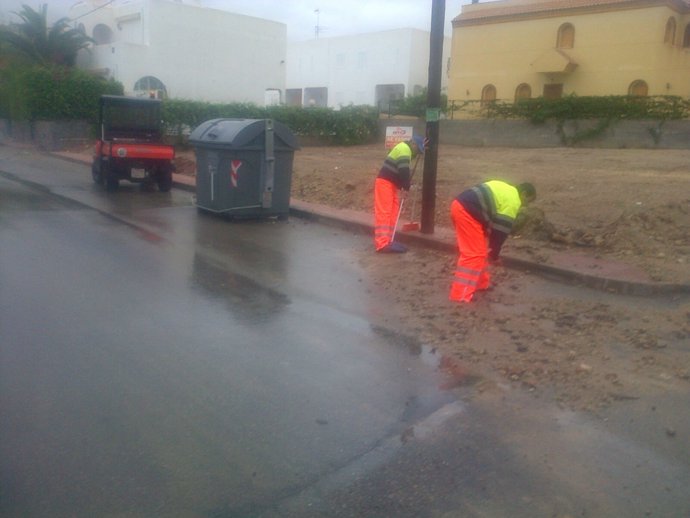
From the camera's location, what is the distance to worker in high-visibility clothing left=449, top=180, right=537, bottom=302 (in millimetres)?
7332

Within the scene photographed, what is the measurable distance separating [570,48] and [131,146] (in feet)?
72.1

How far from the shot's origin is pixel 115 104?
16500 mm

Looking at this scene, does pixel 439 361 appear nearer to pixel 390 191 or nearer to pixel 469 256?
pixel 469 256

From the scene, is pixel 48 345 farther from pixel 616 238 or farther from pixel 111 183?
pixel 111 183

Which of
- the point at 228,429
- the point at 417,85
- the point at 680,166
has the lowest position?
the point at 228,429

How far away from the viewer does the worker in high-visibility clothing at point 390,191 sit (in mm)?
9922

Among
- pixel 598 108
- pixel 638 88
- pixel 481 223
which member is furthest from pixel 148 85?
pixel 481 223

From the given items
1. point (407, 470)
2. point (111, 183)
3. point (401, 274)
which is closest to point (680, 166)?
point (401, 274)

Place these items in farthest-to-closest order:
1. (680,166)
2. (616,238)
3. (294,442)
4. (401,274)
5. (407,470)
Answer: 1. (680,166)
2. (616,238)
3. (401,274)
4. (294,442)
5. (407,470)

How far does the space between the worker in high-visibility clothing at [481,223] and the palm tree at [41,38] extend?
30776mm

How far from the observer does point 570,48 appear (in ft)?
104

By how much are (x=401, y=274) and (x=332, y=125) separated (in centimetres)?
2173

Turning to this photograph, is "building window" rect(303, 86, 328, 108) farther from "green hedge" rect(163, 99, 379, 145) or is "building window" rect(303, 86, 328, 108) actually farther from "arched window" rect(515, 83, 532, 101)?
"green hedge" rect(163, 99, 379, 145)

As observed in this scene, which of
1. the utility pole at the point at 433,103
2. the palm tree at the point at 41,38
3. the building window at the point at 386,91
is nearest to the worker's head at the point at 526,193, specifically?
the utility pole at the point at 433,103
